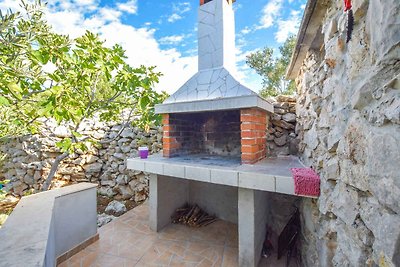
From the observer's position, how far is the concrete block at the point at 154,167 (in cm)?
321

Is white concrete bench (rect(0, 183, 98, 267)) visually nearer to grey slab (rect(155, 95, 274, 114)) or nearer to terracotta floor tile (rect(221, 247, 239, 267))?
grey slab (rect(155, 95, 274, 114))

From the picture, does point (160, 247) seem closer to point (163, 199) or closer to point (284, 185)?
point (163, 199)

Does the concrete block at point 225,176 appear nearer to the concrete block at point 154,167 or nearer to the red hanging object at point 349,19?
the concrete block at point 154,167

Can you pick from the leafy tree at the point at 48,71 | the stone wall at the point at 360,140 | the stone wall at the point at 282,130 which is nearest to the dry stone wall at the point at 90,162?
the leafy tree at the point at 48,71

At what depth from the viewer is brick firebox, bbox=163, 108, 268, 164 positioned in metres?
3.51

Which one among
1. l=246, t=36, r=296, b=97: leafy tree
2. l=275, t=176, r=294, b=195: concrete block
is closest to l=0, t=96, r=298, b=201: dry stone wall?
l=275, t=176, r=294, b=195: concrete block

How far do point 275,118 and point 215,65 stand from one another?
185 cm

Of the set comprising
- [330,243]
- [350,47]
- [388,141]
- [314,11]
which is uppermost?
[314,11]

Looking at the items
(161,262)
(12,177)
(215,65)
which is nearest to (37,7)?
(215,65)

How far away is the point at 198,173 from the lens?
2.86 metres

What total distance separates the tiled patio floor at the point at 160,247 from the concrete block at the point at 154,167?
4.25 ft

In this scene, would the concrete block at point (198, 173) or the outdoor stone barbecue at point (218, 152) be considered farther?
the concrete block at point (198, 173)

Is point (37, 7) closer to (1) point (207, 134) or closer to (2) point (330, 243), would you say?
(1) point (207, 134)

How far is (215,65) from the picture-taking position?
3.80 meters
